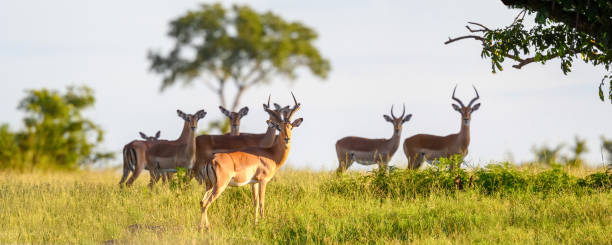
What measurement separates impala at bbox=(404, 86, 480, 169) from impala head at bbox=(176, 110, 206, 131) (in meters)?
4.86

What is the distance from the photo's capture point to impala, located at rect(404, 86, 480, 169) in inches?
632

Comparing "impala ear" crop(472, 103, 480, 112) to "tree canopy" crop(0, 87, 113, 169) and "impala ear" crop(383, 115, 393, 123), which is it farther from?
"tree canopy" crop(0, 87, 113, 169)

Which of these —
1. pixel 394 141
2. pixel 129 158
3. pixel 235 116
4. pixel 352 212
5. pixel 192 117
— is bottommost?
pixel 352 212

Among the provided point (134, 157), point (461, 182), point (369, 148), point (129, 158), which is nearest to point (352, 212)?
point (461, 182)

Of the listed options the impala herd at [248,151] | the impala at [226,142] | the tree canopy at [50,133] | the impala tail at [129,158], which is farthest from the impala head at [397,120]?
the tree canopy at [50,133]

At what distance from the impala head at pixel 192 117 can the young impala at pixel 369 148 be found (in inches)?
139

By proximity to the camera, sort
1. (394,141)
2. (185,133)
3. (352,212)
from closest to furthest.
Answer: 1. (352,212)
2. (185,133)
3. (394,141)

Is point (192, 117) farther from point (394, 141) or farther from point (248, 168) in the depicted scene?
point (248, 168)

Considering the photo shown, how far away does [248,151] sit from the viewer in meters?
10.3

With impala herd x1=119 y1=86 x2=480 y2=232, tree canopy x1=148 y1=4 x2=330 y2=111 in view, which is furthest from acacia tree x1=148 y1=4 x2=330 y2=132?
impala herd x1=119 y1=86 x2=480 y2=232

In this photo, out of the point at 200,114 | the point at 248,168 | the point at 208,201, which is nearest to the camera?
the point at 208,201

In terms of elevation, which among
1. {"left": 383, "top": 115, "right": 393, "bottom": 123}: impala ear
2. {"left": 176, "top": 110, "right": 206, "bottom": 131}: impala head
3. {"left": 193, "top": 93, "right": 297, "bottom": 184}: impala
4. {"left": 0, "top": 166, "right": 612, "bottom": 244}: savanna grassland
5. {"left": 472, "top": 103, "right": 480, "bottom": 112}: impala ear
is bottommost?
{"left": 0, "top": 166, "right": 612, "bottom": 244}: savanna grassland

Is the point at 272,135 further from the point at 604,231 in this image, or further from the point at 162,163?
the point at 604,231

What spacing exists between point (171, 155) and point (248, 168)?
4.83 metres
